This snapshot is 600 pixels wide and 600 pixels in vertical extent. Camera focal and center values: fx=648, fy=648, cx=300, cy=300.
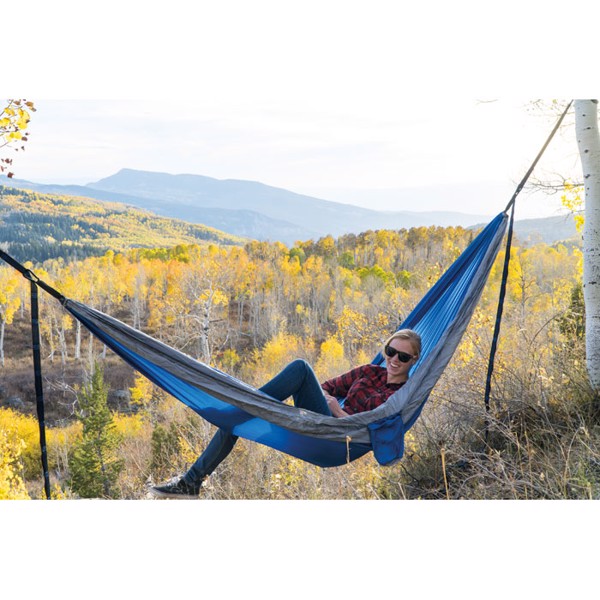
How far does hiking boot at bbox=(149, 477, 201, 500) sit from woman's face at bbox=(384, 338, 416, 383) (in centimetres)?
82

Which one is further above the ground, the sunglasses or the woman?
the sunglasses

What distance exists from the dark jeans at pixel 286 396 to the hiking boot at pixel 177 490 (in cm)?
2

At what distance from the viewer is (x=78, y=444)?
62.5 ft

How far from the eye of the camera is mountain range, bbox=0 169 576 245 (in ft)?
332

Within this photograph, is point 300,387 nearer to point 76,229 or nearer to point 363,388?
point 363,388

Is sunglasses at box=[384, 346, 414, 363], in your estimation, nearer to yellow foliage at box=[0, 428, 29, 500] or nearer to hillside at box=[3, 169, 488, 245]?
yellow foliage at box=[0, 428, 29, 500]

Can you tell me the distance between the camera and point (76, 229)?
159ft

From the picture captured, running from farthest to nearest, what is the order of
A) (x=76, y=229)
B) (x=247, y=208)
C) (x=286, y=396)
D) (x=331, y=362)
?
(x=247, y=208) < (x=76, y=229) < (x=331, y=362) < (x=286, y=396)

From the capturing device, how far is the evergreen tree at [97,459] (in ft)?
55.5

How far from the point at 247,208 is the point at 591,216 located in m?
111

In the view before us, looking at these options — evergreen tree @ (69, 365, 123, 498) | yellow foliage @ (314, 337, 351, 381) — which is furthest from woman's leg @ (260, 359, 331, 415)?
yellow foliage @ (314, 337, 351, 381)

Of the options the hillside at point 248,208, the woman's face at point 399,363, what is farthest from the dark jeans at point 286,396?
the hillside at point 248,208

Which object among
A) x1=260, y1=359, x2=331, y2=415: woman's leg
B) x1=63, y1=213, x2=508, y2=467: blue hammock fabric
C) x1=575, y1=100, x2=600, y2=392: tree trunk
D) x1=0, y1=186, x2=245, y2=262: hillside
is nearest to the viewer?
x1=63, y1=213, x2=508, y2=467: blue hammock fabric

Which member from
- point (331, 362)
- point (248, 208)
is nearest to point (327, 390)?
point (331, 362)
